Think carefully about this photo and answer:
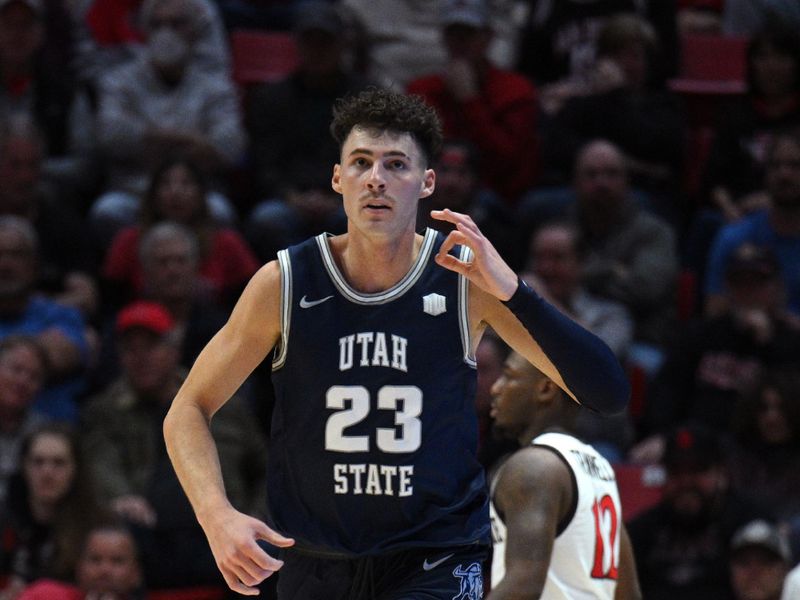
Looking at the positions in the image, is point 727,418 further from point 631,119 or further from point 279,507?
point 279,507

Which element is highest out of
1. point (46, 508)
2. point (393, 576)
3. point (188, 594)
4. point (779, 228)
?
point (393, 576)

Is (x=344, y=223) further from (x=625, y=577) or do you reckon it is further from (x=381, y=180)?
(x=381, y=180)

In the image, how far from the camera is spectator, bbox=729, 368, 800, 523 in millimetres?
8398

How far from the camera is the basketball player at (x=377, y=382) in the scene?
4.26 metres

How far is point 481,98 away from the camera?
1055 centimetres

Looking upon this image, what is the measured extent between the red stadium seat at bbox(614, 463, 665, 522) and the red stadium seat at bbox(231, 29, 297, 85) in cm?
450

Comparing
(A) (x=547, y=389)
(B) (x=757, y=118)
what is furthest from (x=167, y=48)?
(A) (x=547, y=389)

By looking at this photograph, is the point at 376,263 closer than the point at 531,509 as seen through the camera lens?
Yes

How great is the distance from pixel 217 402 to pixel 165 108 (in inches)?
245

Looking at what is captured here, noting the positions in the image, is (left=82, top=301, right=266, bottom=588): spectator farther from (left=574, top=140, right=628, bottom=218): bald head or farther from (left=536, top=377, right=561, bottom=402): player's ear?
(left=536, top=377, right=561, bottom=402): player's ear

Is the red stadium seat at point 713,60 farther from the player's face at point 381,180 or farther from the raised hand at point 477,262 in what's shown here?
the raised hand at point 477,262

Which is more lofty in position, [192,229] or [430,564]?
[430,564]

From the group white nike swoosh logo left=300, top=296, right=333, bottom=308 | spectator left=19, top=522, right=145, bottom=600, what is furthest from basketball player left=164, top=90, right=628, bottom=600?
spectator left=19, top=522, right=145, bottom=600

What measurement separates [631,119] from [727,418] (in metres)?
2.44
